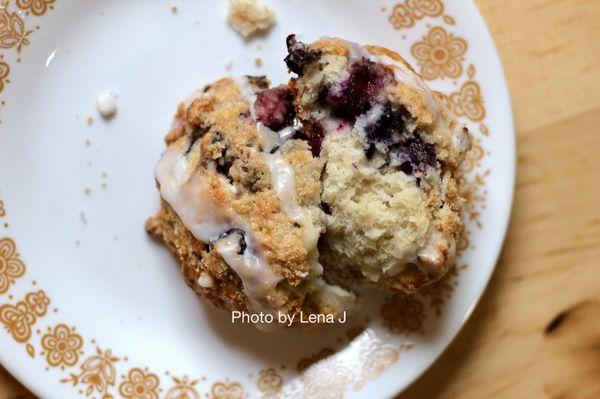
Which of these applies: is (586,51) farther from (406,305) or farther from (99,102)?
(99,102)

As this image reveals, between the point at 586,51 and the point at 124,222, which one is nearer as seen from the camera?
the point at 124,222

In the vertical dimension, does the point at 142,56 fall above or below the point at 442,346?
above

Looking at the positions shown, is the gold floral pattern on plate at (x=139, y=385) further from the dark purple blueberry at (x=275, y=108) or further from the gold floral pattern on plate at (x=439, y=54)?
the gold floral pattern on plate at (x=439, y=54)

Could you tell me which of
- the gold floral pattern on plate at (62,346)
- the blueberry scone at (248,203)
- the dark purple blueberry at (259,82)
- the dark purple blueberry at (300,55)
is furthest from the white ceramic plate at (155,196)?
the dark purple blueberry at (300,55)

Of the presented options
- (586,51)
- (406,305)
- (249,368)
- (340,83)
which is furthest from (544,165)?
(249,368)

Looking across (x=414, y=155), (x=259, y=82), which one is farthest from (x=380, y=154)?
(x=259, y=82)

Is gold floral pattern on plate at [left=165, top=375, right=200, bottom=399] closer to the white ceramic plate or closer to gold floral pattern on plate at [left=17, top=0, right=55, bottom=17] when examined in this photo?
the white ceramic plate

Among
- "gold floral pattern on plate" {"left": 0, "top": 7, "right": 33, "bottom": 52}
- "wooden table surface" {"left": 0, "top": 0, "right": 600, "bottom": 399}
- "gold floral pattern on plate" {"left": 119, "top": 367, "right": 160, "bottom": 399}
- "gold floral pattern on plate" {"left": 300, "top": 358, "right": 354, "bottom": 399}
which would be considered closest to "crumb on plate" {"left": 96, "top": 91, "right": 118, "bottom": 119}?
"gold floral pattern on plate" {"left": 0, "top": 7, "right": 33, "bottom": 52}
